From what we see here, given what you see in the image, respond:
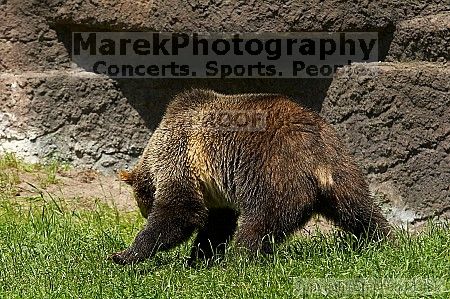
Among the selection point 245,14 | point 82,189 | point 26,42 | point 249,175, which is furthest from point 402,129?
point 26,42

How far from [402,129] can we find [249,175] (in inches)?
72.9

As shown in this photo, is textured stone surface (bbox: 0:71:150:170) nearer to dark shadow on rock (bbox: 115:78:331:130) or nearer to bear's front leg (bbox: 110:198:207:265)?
dark shadow on rock (bbox: 115:78:331:130)

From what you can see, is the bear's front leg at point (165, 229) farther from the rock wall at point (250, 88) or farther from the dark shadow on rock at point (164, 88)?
the dark shadow on rock at point (164, 88)

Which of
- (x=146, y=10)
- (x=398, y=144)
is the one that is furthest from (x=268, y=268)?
(x=146, y=10)

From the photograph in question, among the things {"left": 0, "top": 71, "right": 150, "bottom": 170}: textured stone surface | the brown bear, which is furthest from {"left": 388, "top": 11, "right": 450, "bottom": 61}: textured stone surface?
{"left": 0, "top": 71, "right": 150, "bottom": 170}: textured stone surface

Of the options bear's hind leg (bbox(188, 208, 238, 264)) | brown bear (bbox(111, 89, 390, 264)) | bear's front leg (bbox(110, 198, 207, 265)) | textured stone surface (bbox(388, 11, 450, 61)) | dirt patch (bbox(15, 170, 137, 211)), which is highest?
textured stone surface (bbox(388, 11, 450, 61))

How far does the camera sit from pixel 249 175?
18.3 ft

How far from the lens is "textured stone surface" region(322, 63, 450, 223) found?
6.88m

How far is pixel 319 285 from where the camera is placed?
485cm

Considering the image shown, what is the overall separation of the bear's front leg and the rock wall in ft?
6.41

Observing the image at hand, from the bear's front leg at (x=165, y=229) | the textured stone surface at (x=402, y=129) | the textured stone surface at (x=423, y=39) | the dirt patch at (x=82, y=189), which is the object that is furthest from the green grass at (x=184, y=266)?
the textured stone surface at (x=423, y=39)

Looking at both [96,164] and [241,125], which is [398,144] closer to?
[241,125]

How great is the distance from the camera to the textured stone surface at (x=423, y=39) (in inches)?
269

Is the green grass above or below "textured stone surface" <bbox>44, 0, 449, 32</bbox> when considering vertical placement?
below
